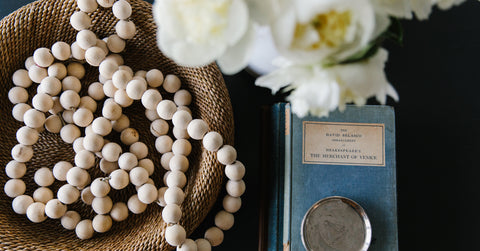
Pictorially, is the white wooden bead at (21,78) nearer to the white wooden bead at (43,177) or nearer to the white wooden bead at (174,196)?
the white wooden bead at (43,177)

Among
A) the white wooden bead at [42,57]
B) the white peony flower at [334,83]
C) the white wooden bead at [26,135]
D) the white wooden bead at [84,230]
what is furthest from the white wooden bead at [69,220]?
the white peony flower at [334,83]

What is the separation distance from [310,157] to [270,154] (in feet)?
0.26

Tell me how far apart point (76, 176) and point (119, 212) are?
0.08 m

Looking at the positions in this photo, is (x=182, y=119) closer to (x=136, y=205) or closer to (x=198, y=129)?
(x=198, y=129)

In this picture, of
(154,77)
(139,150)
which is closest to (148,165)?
(139,150)

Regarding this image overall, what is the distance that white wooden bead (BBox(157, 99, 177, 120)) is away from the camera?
61 centimetres

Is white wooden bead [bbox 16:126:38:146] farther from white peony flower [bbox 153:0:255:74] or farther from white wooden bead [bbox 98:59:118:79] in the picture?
white peony flower [bbox 153:0:255:74]

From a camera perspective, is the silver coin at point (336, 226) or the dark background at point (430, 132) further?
the dark background at point (430, 132)

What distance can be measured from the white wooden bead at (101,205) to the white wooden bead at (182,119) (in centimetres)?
15

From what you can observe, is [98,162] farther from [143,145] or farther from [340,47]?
[340,47]

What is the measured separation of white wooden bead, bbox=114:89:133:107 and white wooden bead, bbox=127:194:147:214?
134 millimetres

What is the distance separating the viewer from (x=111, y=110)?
626mm

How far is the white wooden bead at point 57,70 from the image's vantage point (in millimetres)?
640

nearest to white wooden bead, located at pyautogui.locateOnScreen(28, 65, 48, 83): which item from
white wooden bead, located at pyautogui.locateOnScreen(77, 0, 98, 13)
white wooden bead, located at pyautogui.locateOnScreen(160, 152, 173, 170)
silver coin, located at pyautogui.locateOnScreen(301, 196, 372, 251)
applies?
white wooden bead, located at pyautogui.locateOnScreen(77, 0, 98, 13)
